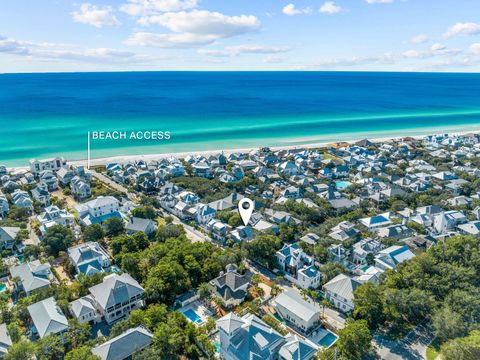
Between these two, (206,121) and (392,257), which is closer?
(392,257)

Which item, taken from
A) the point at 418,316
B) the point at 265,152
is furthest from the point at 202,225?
the point at 265,152

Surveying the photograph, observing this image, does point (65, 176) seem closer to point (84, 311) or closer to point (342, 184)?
point (84, 311)

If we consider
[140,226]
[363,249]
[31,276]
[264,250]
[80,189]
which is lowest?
[363,249]

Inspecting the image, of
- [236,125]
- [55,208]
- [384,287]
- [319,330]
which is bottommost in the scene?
[319,330]

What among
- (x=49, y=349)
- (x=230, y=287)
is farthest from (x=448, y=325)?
(x=49, y=349)

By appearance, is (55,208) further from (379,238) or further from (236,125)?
(236,125)

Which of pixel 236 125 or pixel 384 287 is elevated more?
pixel 236 125

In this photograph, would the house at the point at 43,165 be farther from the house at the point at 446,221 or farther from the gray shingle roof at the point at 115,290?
the house at the point at 446,221
